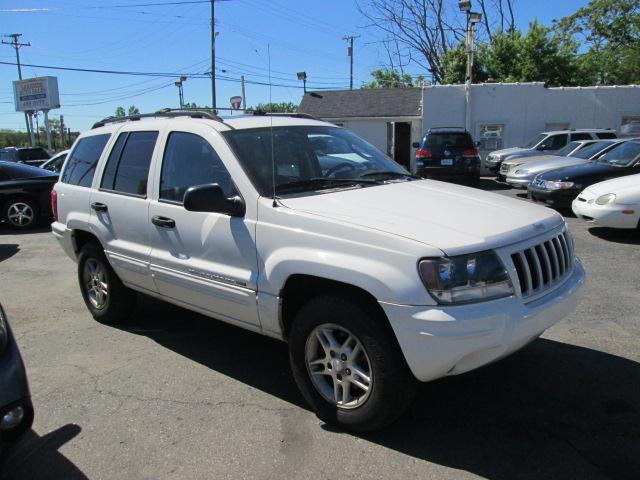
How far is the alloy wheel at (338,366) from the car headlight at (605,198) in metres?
6.67

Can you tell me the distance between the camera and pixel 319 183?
3.83 metres

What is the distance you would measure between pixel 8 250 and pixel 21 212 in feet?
7.43

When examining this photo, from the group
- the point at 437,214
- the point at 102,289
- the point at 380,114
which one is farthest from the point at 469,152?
the point at 437,214

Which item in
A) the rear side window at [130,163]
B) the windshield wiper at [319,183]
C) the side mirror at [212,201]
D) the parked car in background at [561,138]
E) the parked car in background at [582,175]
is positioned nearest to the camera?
the side mirror at [212,201]

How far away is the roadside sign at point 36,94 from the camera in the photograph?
38594 millimetres

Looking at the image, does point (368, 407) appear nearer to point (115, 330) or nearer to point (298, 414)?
point (298, 414)

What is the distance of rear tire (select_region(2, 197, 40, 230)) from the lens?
11.2 metres

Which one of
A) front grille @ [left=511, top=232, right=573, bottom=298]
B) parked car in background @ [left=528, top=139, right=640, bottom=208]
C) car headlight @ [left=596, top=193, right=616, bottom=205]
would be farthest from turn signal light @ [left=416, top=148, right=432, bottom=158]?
front grille @ [left=511, top=232, right=573, bottom=298]

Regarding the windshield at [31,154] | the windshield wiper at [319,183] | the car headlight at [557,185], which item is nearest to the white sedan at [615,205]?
the car headlight at [557,185]

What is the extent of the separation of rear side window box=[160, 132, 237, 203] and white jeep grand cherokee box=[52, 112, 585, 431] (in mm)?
13

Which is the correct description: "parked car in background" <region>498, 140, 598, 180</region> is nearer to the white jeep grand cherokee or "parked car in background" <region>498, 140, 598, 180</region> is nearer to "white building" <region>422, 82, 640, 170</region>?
"white building" <region>422, 82, 640, 170</region>

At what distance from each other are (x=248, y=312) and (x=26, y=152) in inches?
1007

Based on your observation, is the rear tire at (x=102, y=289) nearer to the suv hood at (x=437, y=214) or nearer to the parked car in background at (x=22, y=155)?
the suv hood at (x=437, y=214)

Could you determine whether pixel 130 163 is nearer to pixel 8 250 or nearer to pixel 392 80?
pixel 8 250
